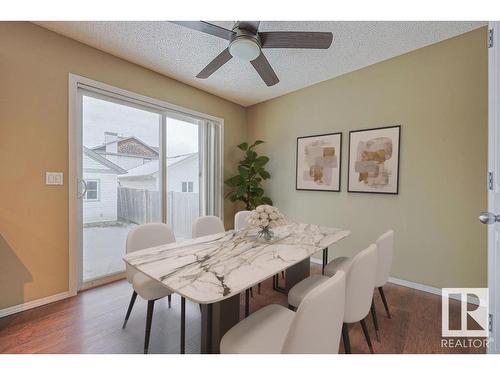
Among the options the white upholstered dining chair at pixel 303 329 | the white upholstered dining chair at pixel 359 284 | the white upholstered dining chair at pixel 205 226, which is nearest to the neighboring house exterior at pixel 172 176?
the white upholstered dining chair at pixel 205 226

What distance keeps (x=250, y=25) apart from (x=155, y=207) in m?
2.38

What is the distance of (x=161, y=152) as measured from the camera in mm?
3053

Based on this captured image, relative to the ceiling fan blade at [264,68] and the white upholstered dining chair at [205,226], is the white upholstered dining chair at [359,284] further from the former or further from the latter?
the ceiling fan blade at [264,68]

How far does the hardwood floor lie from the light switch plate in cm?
115

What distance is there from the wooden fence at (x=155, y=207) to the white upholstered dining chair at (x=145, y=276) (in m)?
1.13

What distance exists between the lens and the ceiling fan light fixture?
1.67 m

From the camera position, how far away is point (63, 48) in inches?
86.7

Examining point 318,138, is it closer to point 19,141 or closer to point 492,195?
point 492,195

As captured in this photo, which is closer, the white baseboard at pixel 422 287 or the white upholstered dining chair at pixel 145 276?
the white upholstered dining chair at pixel 145 276

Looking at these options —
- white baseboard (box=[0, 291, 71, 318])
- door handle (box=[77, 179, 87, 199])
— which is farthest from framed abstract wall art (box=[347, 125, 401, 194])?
white baseboard (box=[0, 291, 71, 318])

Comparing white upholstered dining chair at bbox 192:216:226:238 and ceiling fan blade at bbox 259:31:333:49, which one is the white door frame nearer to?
ceiling fan blade at bbox 259:31:333:49

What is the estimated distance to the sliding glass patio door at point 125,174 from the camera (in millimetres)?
2469
